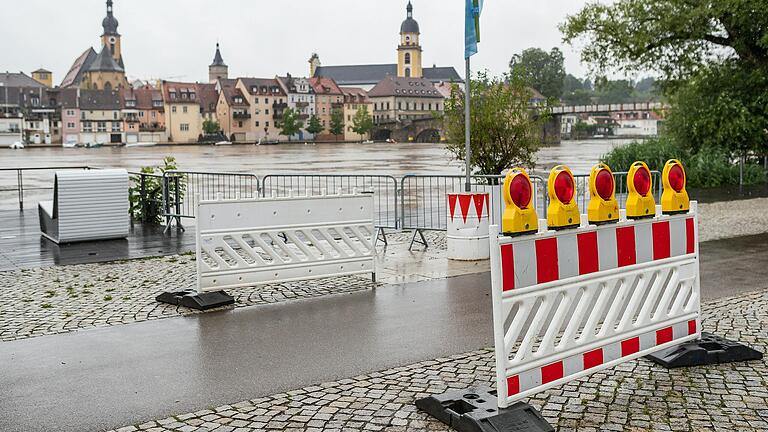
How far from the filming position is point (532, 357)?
5074 millimetres

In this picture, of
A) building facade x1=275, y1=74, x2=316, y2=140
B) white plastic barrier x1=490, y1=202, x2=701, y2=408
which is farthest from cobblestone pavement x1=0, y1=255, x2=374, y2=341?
building facade x1=275, y1=74, x2=316, y2=140

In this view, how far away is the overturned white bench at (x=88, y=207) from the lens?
1394 cm

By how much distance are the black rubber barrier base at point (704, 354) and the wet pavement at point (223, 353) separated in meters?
1.49

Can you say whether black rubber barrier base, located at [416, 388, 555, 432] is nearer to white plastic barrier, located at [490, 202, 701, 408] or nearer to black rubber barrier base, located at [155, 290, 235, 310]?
white plastic barrier, located at [490, 202, 701, 408]

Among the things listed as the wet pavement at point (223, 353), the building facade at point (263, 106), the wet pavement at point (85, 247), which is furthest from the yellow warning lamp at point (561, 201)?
the building facade at point (263, 106)

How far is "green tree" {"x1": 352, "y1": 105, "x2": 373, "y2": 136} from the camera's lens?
169 m

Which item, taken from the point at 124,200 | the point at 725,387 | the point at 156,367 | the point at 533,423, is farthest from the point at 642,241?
the point at 124,200

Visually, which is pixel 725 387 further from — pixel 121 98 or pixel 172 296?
pixel 121 98

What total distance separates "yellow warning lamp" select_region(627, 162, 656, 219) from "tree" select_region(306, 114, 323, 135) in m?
165

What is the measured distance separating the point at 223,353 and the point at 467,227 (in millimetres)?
5639

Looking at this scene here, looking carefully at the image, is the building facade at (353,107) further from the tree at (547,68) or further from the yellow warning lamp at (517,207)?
the yellow warning lamp at (517,207)

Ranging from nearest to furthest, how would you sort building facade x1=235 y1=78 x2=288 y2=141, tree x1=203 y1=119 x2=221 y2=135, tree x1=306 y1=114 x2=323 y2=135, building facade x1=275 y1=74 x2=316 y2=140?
tree x1=203 y1=119 x2=221 y2=135 → tree x1=306 y1=114 x2=323 y2=135 → building facade x1=235 y1=78 x2=288 y2=141 → building facade x1=275 y1=74 x2=316 y2=140

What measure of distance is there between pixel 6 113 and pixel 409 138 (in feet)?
235

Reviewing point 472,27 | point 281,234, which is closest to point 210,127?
point 472,27
